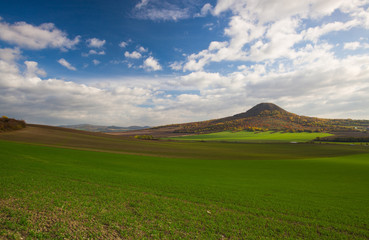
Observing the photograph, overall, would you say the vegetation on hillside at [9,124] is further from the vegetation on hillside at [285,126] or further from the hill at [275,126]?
the vegetation on hillside at [285,126]

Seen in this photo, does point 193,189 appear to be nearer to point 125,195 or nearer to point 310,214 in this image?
point 125,195

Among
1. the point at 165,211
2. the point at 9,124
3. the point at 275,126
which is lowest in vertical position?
the point at 165,211

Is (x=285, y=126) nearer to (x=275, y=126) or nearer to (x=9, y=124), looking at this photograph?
(x=275, y=126)

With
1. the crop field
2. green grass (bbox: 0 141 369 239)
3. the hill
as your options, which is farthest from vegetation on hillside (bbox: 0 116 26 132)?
the hill

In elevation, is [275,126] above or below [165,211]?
above

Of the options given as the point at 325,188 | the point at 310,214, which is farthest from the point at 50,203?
the point at 325,188

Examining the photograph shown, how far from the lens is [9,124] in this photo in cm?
5634

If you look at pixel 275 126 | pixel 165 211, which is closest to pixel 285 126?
pixel 275 126

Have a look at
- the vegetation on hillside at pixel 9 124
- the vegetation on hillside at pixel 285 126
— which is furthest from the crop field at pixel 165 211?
the vegetation on hillside at pixel 285 126

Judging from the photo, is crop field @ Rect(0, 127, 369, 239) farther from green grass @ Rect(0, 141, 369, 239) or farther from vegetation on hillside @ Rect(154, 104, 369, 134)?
vegetation on hillside @ Rect(154, 104, 369, 134)

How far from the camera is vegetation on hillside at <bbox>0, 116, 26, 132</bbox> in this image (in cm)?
5388

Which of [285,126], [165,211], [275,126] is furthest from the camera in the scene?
[275,126]

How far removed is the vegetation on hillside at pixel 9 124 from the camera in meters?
53.9

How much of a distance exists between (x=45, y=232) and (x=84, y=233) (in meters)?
1.55
